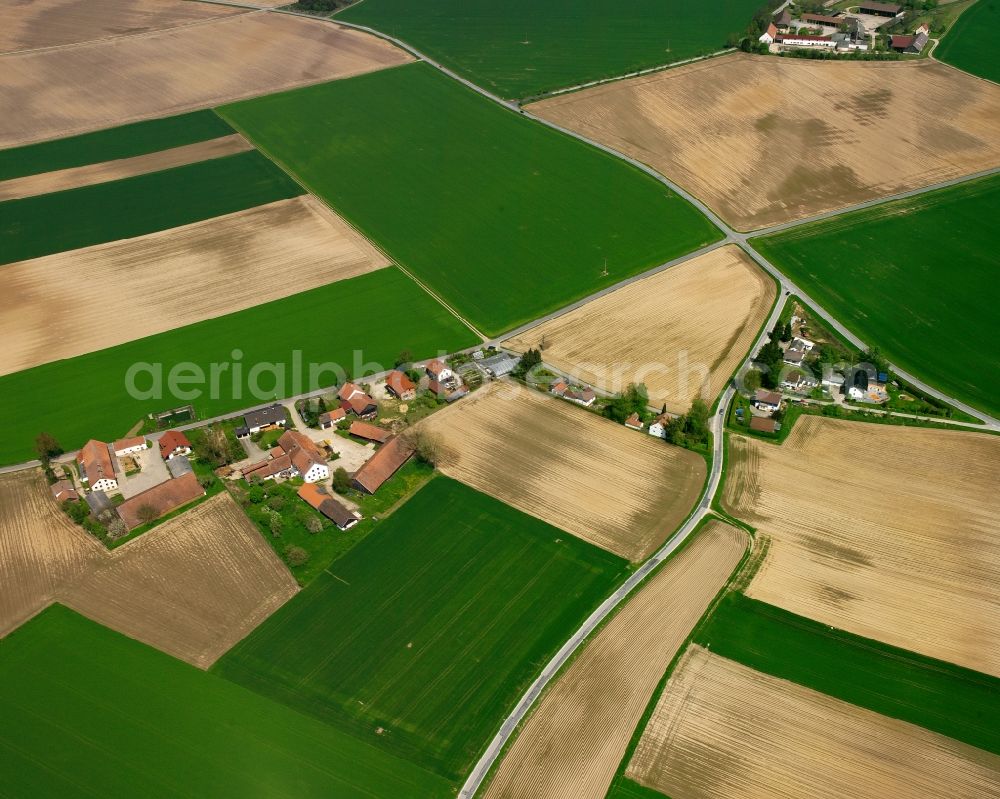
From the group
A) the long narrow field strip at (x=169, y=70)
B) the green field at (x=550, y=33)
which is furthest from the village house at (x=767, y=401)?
the long narrow field strip at (x=169, y=70)

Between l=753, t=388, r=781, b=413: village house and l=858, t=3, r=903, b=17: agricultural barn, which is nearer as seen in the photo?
l=753, t=388, r=781, b=413: village house

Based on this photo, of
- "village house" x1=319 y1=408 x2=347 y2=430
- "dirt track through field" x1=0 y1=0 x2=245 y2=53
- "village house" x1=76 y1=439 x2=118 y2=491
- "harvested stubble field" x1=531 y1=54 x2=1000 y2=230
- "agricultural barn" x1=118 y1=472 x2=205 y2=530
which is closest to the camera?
"agricultural barn" x1=118 y1=472 x2=205 y2=530

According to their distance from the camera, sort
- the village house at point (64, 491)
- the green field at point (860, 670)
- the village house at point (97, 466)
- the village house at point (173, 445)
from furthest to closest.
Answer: the village house at point (173, 445) → the village house at point (97, 466) → the village house at point (64, 491) → the green field at point (860, 670)

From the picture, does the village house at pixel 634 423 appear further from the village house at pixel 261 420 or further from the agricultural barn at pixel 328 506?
the village house at pixel 261 420

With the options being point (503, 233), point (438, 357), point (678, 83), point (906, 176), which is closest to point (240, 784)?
point (438, 357)

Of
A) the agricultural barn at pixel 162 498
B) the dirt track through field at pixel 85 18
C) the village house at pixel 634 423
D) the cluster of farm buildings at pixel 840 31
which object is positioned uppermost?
the cluster of farm buildings at pixel 840 31

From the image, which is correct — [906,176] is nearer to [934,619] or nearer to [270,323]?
[934,619]

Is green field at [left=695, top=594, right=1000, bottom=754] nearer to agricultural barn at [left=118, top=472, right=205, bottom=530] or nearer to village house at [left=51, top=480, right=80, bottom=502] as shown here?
agricultural barn at [left=118, top=472, right=205, bottom=530]

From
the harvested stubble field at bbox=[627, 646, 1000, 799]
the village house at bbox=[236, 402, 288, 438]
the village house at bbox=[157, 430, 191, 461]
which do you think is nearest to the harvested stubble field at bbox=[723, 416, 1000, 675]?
the harvested stubble field at bbox=[627, 646, 1000, 799]
